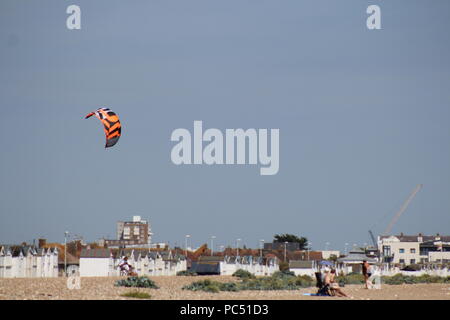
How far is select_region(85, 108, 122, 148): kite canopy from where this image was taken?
41344 mm

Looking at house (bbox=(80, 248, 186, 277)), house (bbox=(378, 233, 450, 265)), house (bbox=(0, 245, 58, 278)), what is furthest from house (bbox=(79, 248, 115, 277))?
house (bbox=(378, 233, 450, 265))

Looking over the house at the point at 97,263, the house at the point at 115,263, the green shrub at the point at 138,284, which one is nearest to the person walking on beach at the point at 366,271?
the green shrub at the point at 138,284

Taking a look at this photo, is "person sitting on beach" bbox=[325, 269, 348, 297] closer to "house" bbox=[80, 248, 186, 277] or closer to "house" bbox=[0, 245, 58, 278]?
"house" bbox=[0, 245, 58, 278]

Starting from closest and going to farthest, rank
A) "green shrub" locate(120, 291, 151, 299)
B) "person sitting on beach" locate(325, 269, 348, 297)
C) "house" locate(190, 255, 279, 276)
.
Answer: "green shrub" locate(120, 291, 151, 299), "person sitting on beach" locate(325, 269, 348, 297), "house" locate(190, 255, 279, 276)

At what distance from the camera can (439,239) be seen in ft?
465

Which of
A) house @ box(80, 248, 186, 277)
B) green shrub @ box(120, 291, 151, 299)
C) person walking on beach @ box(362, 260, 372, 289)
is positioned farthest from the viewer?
house @ box(80, 248, 186, 277)

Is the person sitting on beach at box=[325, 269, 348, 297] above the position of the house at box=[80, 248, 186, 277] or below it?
above

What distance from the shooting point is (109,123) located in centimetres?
4175

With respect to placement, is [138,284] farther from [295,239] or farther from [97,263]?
[295,239]
